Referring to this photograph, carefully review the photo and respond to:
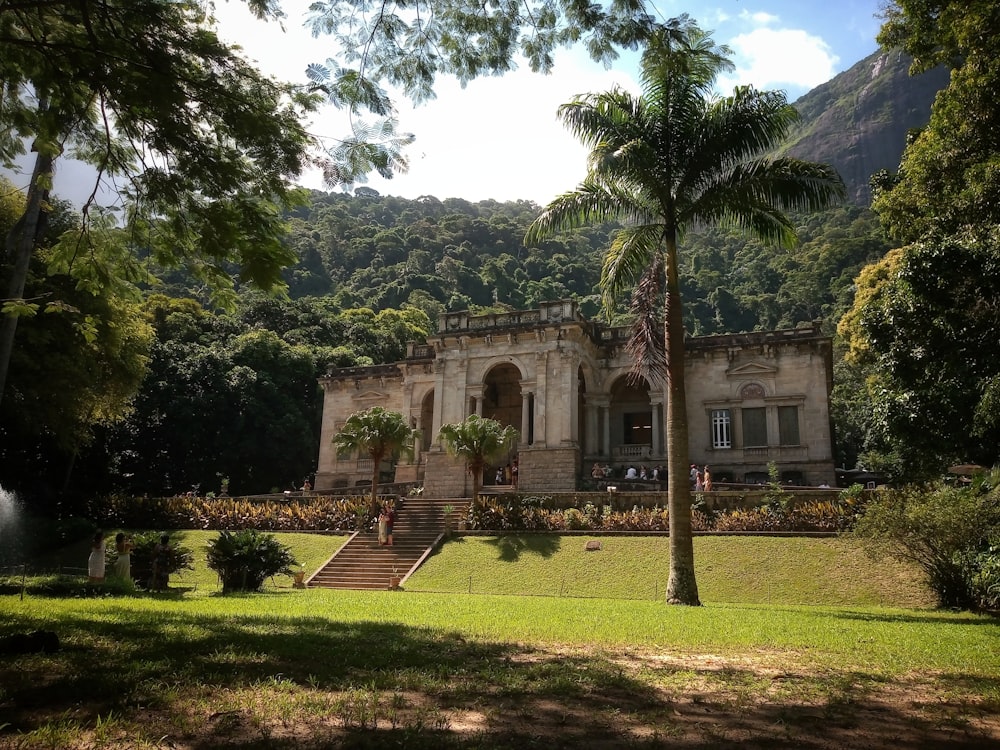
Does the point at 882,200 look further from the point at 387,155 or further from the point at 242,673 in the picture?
the point at 242,673

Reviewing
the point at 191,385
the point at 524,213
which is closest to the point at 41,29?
the point at 191,385

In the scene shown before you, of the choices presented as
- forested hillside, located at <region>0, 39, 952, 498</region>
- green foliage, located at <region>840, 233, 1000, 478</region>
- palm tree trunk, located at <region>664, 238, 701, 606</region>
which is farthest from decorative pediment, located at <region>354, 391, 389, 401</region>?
green foliage, located at <region>840, 233, 1000, 478</region>

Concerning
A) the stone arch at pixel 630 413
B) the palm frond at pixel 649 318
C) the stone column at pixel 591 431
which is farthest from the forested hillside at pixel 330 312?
the stone column at pixel 591 431

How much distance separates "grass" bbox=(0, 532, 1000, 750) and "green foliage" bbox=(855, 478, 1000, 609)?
255 cm

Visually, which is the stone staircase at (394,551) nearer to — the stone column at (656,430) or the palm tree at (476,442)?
the palm tree at (476,442)

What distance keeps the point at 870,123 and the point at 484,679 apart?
129m

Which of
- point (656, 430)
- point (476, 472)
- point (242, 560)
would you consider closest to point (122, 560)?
point (242, 560)

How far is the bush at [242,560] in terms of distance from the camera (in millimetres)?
15125

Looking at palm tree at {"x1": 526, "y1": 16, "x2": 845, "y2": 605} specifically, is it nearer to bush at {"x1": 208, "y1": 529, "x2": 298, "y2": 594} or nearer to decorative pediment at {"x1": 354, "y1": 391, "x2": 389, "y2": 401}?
bush at {"x1": 208, "y1": 529, "x2": 298, "y2": 594}

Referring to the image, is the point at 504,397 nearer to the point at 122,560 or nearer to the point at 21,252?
the point at 122,560

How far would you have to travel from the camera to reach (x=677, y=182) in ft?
47.8

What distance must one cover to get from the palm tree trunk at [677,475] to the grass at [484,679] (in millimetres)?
2327

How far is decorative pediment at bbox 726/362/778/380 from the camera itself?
2852cm

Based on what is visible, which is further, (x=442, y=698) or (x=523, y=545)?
(x=523, y=545)
